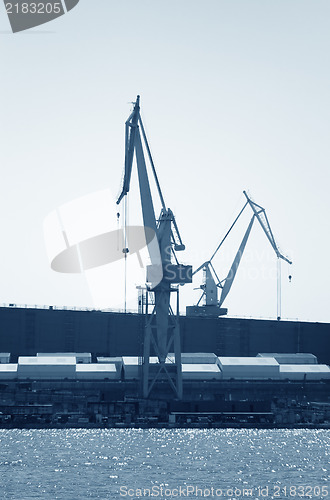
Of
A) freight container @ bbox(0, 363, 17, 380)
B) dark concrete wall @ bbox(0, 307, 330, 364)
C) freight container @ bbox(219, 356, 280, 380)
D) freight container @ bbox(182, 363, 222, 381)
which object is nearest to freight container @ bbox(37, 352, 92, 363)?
dark concrete wall @ bbox(0, 307, 330, 364)

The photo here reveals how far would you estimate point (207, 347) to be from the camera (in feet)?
403

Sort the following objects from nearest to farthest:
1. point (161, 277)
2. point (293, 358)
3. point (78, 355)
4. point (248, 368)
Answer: point (161, 277) → point (248, 368) → point (78, 355) → point (293, 358)

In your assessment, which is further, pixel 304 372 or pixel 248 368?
pixel 304 372

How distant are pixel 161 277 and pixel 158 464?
35371 mm

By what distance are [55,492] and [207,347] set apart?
2775 inches

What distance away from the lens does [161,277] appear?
98312 millimetres

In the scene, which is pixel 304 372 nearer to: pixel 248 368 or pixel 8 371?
pixel 248 368

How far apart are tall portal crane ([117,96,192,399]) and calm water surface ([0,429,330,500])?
12785 millimetres

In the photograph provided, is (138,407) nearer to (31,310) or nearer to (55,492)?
(31,310)

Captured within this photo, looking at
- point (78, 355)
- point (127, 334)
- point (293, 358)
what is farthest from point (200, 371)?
point (293, 358)

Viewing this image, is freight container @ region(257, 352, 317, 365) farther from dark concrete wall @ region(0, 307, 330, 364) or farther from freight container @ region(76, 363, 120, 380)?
freight container @ region(76, 363, 120, 380)

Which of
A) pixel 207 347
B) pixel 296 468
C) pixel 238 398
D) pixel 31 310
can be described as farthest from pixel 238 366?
pixel 296 468

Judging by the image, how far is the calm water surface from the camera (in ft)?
178

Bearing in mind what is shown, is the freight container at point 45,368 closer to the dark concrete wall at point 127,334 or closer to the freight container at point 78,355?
the freight container at point 78,355
